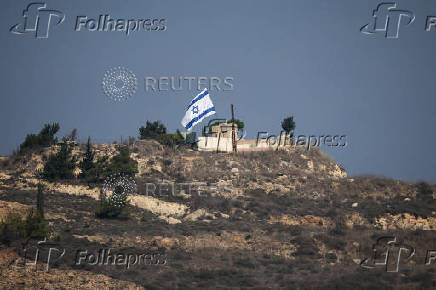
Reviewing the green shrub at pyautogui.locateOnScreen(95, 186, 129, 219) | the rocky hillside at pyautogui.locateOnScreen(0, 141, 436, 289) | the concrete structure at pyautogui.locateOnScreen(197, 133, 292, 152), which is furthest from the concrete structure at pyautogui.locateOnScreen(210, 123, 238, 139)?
the green shrub at pyautogui.locateOnScreen(95, 186, 129, 219)

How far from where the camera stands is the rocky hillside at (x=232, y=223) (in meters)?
37.9

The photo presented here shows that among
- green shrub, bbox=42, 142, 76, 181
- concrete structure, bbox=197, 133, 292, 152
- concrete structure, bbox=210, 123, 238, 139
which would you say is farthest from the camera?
concrete structure, bbox=210, 123, 238, 139

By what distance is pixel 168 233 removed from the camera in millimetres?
48000

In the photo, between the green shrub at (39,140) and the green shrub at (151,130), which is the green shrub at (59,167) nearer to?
the green shrub at (39,140)

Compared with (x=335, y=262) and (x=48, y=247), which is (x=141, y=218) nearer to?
(x=48, y=247)

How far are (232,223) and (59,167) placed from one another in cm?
1947

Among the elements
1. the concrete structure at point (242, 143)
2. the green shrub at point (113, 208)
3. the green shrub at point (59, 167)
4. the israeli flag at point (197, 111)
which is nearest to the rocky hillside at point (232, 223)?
the green shrub at point (113, 208)

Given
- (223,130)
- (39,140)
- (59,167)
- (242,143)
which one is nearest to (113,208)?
(59,167)

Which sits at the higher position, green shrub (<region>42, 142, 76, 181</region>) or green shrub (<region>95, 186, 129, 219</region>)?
A: green shrub (<region>42, 142, 76, 181</region>)

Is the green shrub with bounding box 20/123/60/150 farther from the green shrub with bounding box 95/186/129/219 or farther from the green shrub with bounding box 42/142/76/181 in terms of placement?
the green shrub with bounding box 95/186/129/219

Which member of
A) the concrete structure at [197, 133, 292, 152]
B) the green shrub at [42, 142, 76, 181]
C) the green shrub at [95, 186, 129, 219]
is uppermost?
the concrete structure at [197, 133, 292, 152]

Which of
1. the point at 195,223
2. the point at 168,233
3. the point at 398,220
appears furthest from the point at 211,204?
the point at 398,220

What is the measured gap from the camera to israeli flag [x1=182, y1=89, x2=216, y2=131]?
69.8 metres

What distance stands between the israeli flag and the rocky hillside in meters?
4.26
